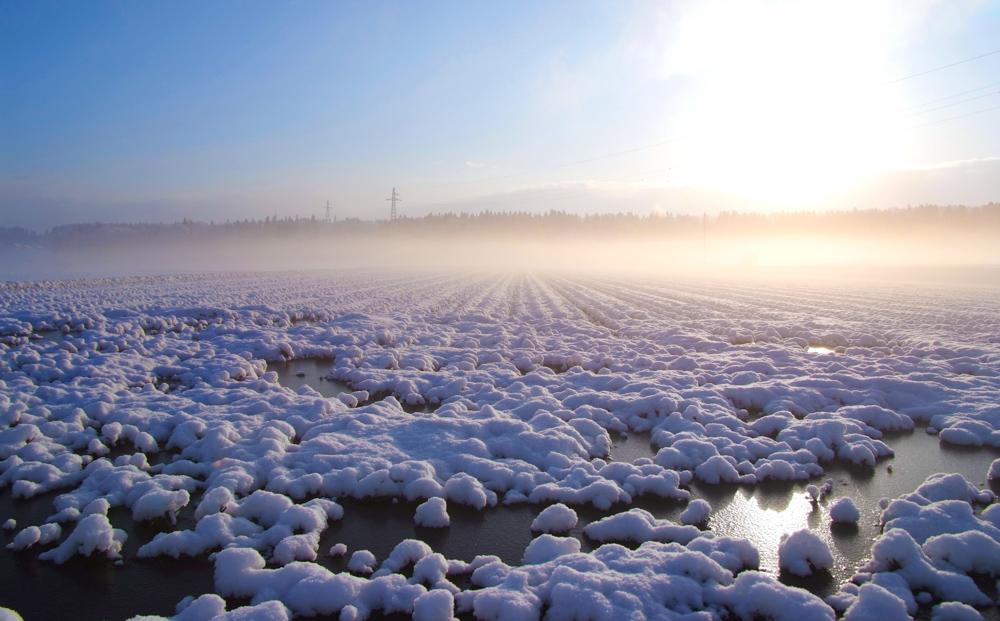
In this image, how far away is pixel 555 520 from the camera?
18.0ft

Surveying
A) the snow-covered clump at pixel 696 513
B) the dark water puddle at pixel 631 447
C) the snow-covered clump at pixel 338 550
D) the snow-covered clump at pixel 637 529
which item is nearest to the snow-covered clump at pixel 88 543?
the snow-covered clump at pixel 338 550

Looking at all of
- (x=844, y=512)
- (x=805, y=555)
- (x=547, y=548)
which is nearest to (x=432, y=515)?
(x=547, y=548)

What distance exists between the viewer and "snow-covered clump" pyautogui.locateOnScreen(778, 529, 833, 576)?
185 inches

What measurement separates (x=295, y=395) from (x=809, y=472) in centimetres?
816

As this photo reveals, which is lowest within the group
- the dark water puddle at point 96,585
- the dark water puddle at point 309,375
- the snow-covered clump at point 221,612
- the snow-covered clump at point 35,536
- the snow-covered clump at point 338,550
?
the dark water puddle at point 309,375

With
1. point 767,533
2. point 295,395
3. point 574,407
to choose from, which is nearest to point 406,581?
point 767,533

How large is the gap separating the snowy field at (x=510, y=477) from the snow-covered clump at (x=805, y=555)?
0.08ft

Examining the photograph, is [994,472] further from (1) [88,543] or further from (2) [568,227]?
(2) [568,227]

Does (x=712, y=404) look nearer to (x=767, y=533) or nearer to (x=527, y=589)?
(x=767, y=533)

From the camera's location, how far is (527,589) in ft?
13.9

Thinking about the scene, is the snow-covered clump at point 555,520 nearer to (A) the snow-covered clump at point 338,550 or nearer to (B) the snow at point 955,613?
(A) the snow-covered clump at point 338,550

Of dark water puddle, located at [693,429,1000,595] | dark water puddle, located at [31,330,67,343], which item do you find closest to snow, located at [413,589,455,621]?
dark water puddle, located at [693,429,1000,595]

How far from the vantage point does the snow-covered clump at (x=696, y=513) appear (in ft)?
18.2

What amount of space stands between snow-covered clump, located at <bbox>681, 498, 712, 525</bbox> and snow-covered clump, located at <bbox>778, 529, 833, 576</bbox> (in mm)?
847
